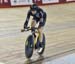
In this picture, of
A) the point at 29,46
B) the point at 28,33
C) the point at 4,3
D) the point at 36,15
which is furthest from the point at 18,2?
the point at 29,46

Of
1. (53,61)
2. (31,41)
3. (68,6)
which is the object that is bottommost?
(68,6)

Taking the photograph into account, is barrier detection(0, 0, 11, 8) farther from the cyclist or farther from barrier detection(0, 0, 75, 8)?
the cyclist

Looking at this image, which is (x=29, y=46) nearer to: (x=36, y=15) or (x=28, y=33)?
(x=36, y=15)

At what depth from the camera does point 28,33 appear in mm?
13523

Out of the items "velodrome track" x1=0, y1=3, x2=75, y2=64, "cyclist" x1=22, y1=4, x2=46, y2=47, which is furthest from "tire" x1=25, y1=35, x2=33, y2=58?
"cyclist" x1=22, y1=4, x2=46, y2=47

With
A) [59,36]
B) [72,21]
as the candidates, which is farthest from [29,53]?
[72,21]

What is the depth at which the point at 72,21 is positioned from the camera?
712 inches

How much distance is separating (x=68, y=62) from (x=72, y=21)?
878 cm

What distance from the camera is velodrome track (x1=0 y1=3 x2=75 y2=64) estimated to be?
10132 millimetres

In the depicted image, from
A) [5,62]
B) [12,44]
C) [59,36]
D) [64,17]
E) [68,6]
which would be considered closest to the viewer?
[5,62]

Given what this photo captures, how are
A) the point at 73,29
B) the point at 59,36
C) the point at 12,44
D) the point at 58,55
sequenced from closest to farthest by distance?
the point at 58,55
the point at 12,44
the point at 59,36
the point at 73,29

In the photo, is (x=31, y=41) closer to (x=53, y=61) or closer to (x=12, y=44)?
(x=53, y=61)

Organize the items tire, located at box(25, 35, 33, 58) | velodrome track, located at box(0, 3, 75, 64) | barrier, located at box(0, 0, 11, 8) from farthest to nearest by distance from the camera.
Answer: barrier, located at box(0, 0, 11, 8) → velodrome track, located at box(0, 3, 75, 64) → tire, located at box(25, 35, 33, 58)

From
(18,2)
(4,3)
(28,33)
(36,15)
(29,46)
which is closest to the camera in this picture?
(29,46)
